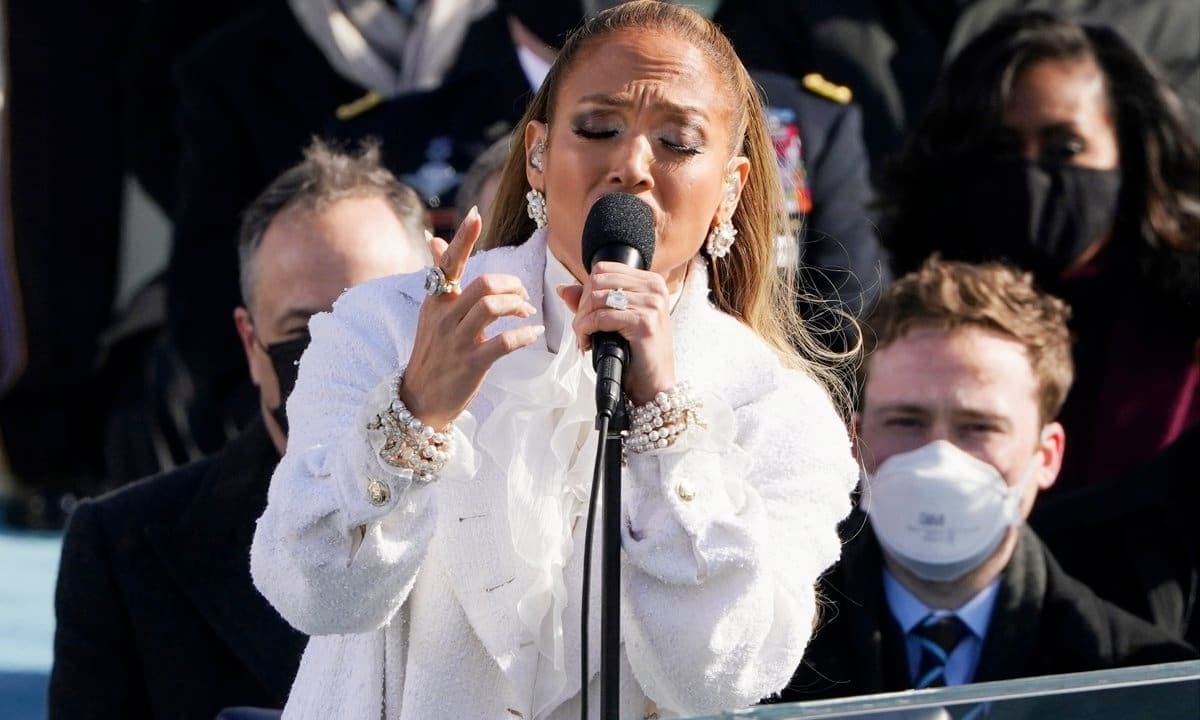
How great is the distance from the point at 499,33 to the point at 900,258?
1317 millimetres

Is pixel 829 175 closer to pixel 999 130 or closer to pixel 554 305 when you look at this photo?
pixel 999 130

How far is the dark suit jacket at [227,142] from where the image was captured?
522 cm

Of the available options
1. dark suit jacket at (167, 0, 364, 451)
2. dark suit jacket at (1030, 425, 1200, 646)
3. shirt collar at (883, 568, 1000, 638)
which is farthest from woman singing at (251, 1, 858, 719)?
dark suit jacket at (167, 0, 364, 451)

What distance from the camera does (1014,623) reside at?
3658 millimetres

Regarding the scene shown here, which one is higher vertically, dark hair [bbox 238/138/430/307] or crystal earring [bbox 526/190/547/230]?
crystal earring [bbox 526/190/547/230]

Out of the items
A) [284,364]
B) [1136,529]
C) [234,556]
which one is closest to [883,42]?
[1136,529]

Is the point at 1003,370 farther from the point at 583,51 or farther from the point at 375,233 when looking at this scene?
the point at 583,51

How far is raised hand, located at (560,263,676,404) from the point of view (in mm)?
2068

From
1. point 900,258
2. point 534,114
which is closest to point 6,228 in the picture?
point 900,258

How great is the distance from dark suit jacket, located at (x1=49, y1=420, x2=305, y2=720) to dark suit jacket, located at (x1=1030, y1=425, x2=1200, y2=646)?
1.57 metres

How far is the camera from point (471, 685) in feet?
7.76

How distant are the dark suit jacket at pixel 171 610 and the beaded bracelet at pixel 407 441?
1.43 metres

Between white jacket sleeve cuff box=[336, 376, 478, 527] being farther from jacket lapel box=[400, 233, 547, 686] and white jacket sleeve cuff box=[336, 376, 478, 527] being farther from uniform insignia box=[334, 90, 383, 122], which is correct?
uniform insignia box=[334, 90, 383, 122]

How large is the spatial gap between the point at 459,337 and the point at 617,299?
0.17m
